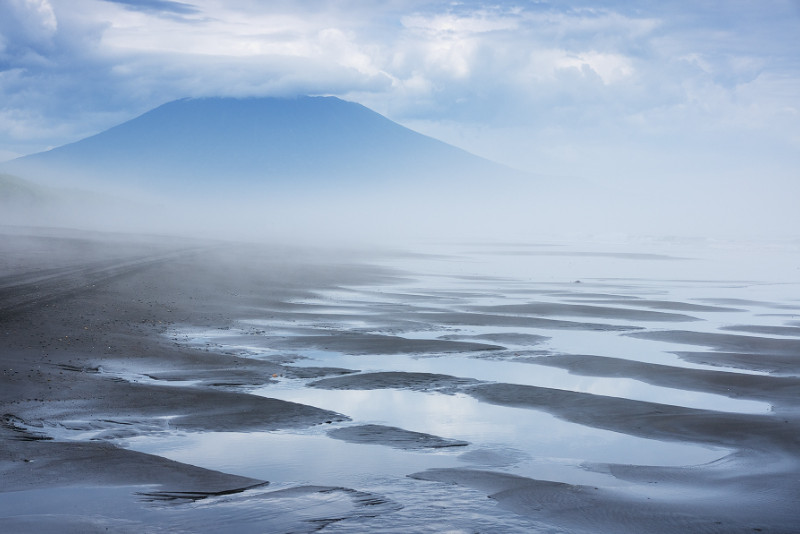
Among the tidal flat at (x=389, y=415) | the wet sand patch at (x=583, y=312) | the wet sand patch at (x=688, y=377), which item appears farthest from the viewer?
the wet sand patch at (x=583, y=312)

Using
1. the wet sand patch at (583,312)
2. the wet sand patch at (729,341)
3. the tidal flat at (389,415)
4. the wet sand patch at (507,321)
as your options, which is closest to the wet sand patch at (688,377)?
the tidal flat at (389,415)

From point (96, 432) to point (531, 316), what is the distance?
618 inches

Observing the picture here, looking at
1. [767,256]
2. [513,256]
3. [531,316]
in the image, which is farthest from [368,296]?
[767,256]

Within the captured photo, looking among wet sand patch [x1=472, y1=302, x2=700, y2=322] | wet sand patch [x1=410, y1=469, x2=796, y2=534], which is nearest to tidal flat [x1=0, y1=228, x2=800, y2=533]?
wet sand patch [x1=410, y1=469, x2=796, y2=534]

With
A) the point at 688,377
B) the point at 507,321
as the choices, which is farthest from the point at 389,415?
the point at 507,321

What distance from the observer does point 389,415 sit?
11578 mm

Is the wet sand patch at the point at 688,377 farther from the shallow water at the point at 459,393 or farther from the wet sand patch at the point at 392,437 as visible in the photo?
the wet sand patch at the point at 392,437

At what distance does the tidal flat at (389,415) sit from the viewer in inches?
301

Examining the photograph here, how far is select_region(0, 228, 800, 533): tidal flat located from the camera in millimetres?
7648

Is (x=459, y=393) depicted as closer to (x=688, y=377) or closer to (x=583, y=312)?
(x=688, y=377)

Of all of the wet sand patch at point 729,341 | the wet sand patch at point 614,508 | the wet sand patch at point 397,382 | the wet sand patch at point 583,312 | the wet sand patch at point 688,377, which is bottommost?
the wet sand patch at point 614,508

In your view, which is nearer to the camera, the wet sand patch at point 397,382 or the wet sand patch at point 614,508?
the wet sand patch at point 614,508

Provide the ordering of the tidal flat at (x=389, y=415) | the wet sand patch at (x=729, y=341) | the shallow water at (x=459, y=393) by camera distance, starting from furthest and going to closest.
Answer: the wet sand patch at (x=729, y=341) → the shallow water at (x=459, y=393) → the tidal flat at (x=389, y=415)

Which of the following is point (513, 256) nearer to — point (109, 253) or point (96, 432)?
point (109, 253)
